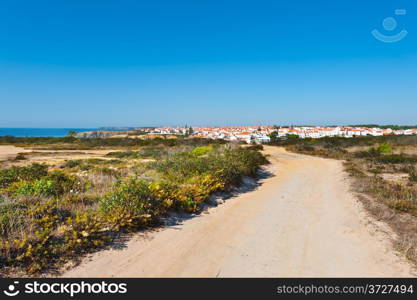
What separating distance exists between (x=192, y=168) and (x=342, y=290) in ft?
22.4

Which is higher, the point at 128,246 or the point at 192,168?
the point at 192,168

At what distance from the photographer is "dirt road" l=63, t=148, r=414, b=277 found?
3439mm

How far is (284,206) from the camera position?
6988mm

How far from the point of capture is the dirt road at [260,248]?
3.44 metres

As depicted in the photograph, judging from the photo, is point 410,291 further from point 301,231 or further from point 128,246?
point 128,246

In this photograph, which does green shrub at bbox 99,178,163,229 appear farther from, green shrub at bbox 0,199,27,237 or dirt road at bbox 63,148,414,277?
green shrub at bbox 0,199,27,237

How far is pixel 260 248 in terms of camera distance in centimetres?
418

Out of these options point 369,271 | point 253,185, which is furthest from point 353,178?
point 369,271

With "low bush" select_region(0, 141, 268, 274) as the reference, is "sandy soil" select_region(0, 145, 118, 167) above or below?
below

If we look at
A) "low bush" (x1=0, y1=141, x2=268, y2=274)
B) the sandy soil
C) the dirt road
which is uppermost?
"low bush" (x1=0, y1=141, x2=268, y2=274)

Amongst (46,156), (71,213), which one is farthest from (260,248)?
(46,156)

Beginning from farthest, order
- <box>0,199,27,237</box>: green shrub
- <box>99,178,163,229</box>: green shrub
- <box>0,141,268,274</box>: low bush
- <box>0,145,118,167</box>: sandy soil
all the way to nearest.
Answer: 1. <box>0,145,118,167</box>: sandy soil
2. <box>99,178,163,229</box>: green shrub
3. <box>0,199,27,237</box>: green shrub
4. <box>0,141,268,274</box>: low bush

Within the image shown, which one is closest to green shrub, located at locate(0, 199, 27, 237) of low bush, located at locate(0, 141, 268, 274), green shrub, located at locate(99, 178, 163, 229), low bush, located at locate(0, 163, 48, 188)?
low bush, located at locate(0, 141, 268, 274)

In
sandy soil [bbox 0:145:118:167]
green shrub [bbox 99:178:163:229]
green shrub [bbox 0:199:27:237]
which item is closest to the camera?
green shrub [bbox 0:199:27:237]
